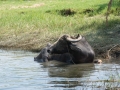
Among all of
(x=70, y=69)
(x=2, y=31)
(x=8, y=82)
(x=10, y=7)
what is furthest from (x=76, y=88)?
(x=10, y=7)

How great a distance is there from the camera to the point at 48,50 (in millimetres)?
16172

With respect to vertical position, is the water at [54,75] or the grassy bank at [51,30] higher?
the water at [54,75]

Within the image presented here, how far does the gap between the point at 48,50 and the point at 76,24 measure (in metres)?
4.62

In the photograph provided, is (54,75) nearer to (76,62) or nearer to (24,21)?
(76,62)

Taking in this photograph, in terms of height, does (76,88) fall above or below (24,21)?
above

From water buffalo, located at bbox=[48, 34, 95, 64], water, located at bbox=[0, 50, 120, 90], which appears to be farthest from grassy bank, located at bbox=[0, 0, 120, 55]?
water, located at bbox=[0, 50, 120, 90]

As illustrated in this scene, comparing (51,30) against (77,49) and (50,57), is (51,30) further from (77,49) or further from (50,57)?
(77,49)

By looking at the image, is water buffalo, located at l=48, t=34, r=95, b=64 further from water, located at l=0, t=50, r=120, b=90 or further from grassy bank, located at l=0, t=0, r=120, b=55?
grassy bank, located at l=0, t=0, r=120, b=55

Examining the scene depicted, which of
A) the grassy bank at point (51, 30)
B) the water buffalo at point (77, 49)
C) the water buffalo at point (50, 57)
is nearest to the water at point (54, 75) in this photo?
the water buffalo at point (50, 57)

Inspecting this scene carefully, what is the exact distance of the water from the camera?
11469 mm

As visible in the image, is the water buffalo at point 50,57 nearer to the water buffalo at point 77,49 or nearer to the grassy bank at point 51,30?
the water buffalo at point 77,49

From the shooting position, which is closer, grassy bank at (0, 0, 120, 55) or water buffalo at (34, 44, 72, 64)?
water buffalo at (34, 44, 72, 64)

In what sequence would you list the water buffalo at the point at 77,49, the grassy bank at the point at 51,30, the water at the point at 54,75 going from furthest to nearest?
the grassy bank at the point at 51,30
the water buffalo at the point at 77,49
the water at the point at 54,75

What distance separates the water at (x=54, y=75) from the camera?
11469 mm
